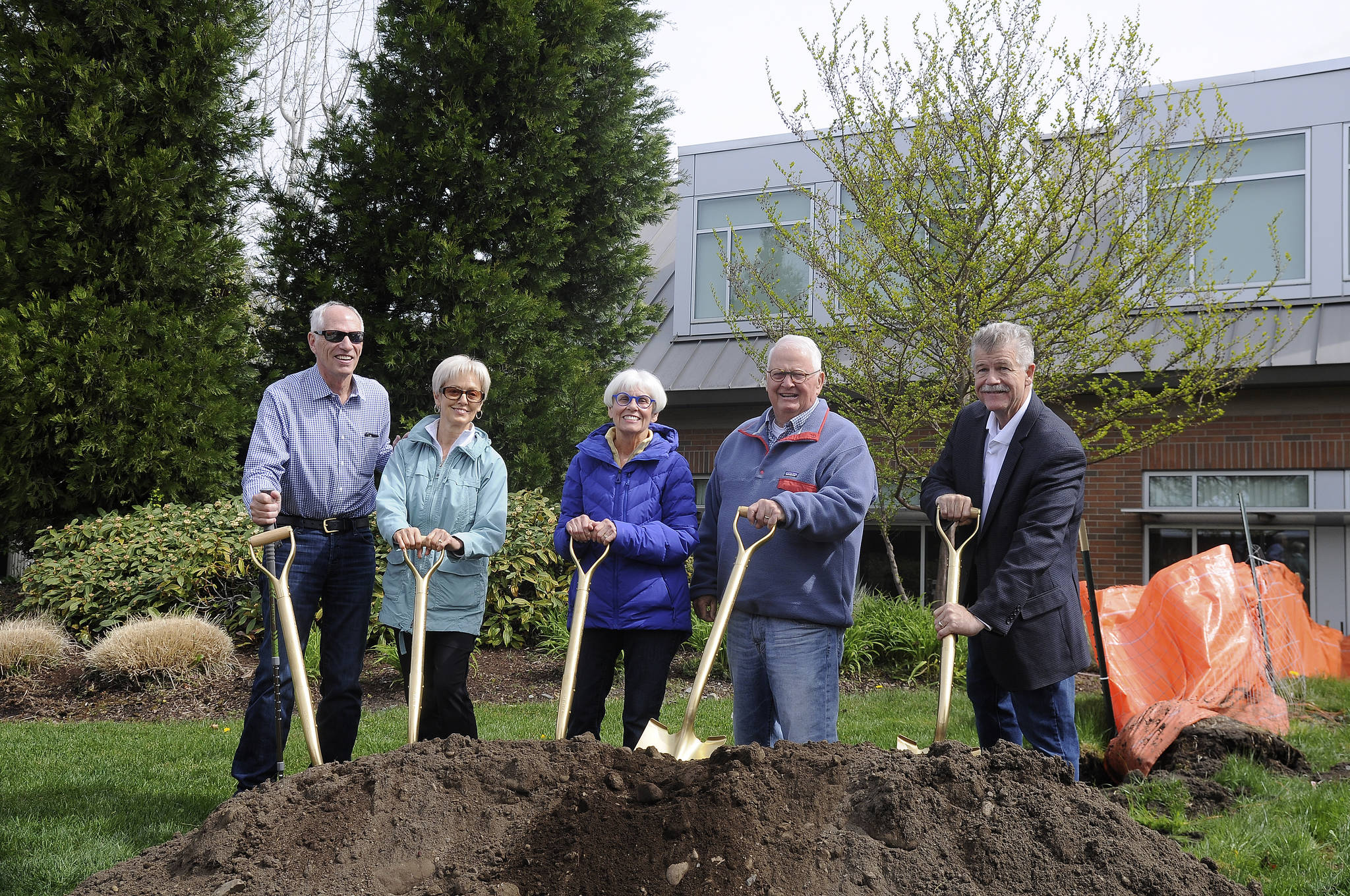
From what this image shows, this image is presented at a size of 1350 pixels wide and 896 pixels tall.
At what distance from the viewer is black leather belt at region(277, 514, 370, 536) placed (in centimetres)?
388

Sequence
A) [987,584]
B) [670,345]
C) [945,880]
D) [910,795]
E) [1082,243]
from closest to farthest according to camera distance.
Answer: [945,880] → [910,795] → [987,584] → [1082,243] → [670,345]

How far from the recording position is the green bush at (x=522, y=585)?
8.05 m

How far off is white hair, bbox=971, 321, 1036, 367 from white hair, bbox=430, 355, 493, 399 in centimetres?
177

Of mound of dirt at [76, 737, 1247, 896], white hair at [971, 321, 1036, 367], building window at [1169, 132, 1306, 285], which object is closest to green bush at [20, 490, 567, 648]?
white hair at [971, 321, 1036, 367]

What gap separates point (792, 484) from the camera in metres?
Answer: 3.52

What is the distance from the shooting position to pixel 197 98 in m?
9.06

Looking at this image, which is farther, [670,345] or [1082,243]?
[670,345]

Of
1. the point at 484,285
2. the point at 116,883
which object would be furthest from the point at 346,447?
the point at 484,285

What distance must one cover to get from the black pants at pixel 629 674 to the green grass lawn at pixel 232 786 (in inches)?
69.0

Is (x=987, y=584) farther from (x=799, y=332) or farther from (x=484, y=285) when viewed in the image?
(x=484, y=285)

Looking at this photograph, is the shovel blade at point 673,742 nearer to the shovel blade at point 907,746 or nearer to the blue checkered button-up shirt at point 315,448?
the shovel blade at point 907,746

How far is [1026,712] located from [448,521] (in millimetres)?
2147

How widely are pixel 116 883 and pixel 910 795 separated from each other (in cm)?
200

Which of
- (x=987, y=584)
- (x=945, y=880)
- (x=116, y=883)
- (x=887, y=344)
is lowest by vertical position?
(x=116, y=883)
